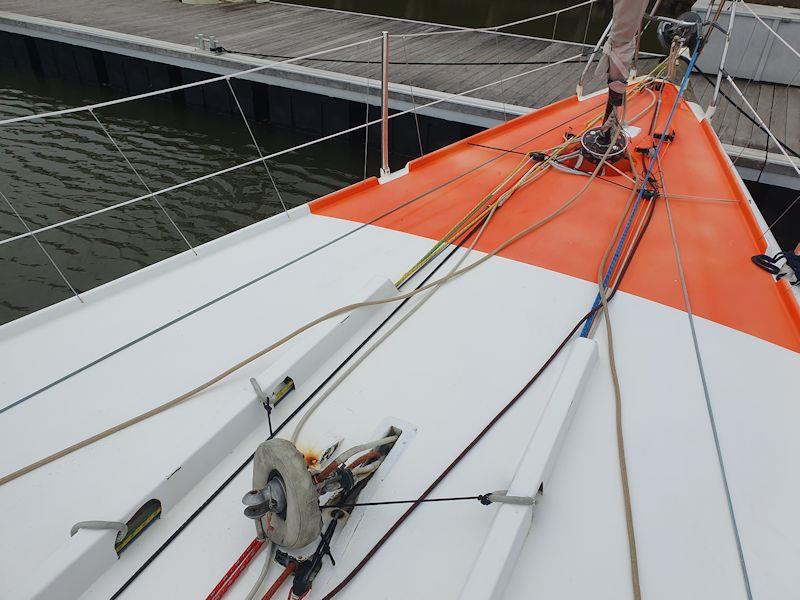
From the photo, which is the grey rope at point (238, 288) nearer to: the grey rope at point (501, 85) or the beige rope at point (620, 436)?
the beige rope at point (620, 436)

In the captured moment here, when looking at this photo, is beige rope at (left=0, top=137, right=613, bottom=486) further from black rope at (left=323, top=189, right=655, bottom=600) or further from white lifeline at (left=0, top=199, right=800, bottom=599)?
black rope at (left=323, top=189, right=655, bottom=600)

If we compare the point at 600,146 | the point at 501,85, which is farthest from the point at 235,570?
the point at 501,85

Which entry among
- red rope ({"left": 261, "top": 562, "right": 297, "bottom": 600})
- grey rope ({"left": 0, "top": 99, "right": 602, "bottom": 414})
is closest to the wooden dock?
grey rope ({"left": 0, "top": 99, "right": 602, "bottom": 414})

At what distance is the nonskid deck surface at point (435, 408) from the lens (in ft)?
4.14

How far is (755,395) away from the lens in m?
1.79

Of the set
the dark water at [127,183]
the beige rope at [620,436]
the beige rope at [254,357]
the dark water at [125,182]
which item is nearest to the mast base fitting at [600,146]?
the beige rope at [254,357]

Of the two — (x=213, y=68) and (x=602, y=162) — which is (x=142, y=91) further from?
(x=602, y=162)

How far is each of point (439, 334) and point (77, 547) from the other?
124cm

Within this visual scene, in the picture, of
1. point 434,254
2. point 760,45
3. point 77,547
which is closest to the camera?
point 77,547

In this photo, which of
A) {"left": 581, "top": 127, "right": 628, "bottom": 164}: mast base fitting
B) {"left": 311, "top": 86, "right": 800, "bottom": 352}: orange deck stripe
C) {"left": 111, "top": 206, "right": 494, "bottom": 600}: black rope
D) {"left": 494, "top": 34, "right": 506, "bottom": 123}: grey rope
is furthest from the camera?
{"left": 494, "top": 34, "right": 506, "bottom": 123}: grey rope

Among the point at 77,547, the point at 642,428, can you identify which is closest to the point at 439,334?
the point at 642,428

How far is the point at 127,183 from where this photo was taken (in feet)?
20.1

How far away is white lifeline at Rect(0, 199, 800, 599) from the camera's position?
1.25m

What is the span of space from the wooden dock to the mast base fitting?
235 cm
